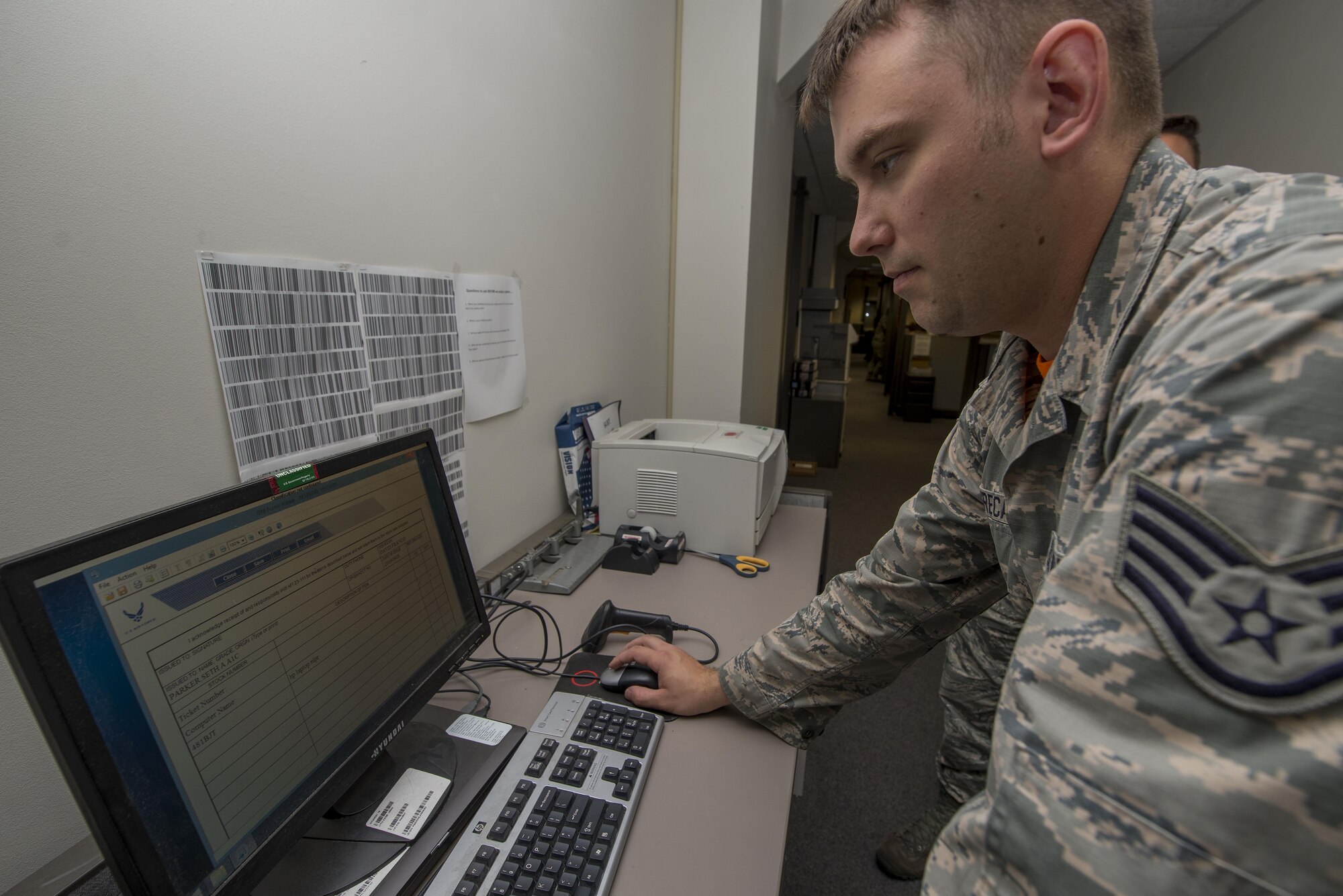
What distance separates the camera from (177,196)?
1.90 ft

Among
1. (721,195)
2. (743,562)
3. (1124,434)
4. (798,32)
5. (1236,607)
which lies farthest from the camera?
(798,32)

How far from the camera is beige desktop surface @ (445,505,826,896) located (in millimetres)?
550

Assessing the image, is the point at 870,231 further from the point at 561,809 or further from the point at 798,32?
the point at 798,32

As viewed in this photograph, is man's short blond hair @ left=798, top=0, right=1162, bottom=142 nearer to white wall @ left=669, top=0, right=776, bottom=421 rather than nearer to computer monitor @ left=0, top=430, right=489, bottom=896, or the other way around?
computer monitor @ left=0, top=430, right=489, bottom=896

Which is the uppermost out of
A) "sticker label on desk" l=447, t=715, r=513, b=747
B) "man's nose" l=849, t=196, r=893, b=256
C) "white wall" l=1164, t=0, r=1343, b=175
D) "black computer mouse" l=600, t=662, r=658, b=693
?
"white wall" l=1164, t=0, r=1343, b=175

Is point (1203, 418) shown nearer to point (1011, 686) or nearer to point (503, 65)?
point (1011, 686)

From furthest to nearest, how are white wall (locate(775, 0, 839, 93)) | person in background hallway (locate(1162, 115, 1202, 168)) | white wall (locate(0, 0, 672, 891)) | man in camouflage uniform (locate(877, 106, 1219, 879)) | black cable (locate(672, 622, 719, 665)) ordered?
white wall (locate(775, 0, 839, 93)) < person in background hallway (locate(1162, 115, 1202, 168)) < man in camouflage uniform (locate(877, 106, 1219, 879)) < black cable (locate(672, 622, 719, 665)) < white wall (locate(0, 0, 672, 891))

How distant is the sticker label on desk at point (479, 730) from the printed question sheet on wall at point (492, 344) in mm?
537

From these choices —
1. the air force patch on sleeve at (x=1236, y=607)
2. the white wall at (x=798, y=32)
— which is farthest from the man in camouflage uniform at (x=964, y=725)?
the white wall at (x=798, y=32)

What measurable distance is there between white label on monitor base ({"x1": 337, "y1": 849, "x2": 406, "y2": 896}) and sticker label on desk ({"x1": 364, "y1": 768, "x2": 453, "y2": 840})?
0.10ft

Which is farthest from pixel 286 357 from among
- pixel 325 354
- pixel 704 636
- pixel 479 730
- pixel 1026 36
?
pixel 1026 36

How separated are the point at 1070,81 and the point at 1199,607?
47 centimetres

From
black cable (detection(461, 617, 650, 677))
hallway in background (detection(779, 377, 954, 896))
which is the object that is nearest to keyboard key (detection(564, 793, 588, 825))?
black cable (detection(461, 617, 650, 677))

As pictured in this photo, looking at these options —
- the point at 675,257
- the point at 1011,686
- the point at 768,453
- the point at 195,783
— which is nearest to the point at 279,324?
the point at 195,783
